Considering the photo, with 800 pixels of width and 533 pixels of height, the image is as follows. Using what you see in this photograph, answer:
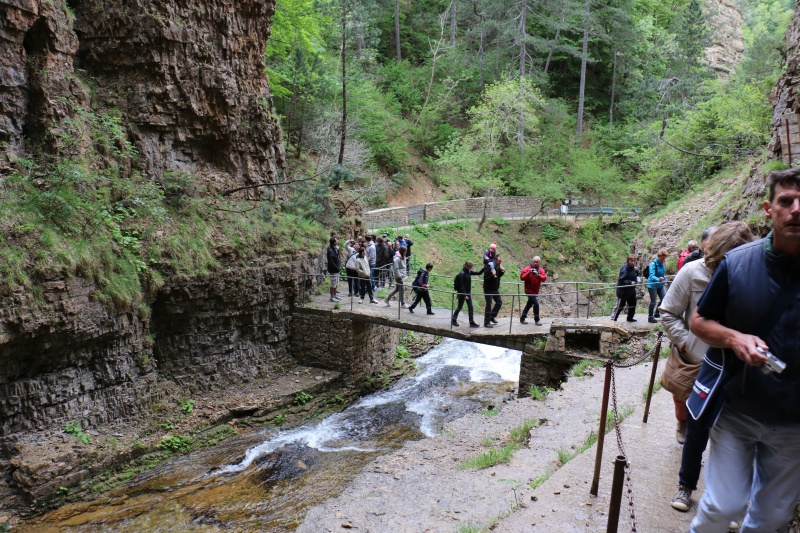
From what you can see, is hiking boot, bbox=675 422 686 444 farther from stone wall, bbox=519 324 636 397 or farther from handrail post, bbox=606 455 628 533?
stone wall, bbox=519 324 636 397

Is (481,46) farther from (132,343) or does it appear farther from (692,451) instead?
(692,451)

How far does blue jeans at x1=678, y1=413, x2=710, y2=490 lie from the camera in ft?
13.3

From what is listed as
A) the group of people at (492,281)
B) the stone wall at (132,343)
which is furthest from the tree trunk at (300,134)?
the group of people at (492,281)

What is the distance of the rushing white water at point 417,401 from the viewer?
12594 mm

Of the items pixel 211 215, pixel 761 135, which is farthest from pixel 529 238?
pixel 211 215

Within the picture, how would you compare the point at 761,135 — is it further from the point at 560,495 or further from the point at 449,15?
the point at 449,15

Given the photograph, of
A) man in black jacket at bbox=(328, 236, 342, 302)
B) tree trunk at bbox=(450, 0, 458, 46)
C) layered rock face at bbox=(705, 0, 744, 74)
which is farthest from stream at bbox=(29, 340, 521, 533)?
layered rock face at bbox=(705, 0, 744, 74)

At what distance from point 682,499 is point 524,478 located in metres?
2.99

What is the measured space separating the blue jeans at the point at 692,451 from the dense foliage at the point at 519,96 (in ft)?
58.3

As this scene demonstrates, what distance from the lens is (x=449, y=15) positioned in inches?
1658

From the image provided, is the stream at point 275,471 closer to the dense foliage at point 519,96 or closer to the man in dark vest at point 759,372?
the man in dark vest at point 759,372

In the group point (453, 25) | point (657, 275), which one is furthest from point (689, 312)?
point (453, 25)

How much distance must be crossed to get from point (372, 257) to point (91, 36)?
9.73 metres

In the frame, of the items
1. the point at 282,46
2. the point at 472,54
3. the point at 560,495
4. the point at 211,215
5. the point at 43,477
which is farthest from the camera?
the point at 472,54
